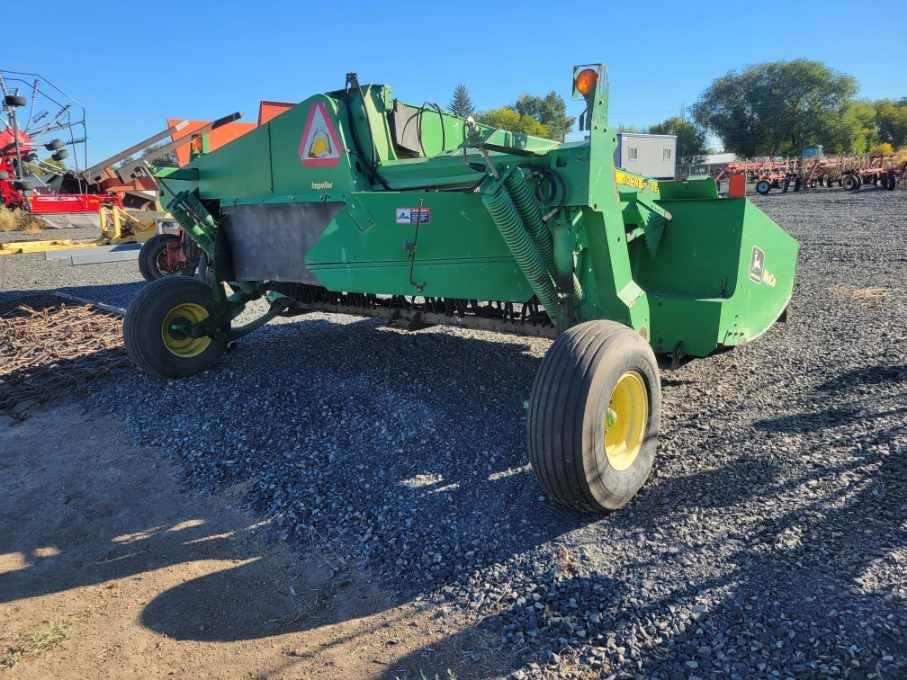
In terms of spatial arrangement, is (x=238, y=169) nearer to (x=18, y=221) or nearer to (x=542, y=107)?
(x=18, y=221)

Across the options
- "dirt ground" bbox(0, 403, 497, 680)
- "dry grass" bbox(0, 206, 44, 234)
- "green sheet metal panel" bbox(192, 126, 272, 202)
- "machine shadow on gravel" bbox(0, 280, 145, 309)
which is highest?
"dry grass" bbox(0, 206, 44, 234)

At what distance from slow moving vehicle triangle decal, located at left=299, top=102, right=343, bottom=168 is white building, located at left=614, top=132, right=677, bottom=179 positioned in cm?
2368

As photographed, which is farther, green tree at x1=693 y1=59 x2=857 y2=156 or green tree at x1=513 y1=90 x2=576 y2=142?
green tree at x1=513 y1=90 x2=576 y2=142

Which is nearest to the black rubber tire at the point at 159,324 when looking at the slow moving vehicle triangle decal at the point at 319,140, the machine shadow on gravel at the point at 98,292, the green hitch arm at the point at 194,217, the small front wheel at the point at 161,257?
the green hitch arm at the point at 194,217

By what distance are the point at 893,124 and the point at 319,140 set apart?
9002cm

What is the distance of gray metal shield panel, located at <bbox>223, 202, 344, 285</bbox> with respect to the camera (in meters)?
4.77

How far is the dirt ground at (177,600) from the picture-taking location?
8.07 ft

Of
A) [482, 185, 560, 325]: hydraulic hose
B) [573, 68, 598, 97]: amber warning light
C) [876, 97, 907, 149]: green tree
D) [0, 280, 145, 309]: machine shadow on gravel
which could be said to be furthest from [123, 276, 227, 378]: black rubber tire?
[876, 97, 907, 149]: green tree

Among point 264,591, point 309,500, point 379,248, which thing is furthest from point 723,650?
point 379,248

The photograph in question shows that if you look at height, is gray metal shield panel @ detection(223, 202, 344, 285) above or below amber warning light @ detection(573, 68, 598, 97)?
below

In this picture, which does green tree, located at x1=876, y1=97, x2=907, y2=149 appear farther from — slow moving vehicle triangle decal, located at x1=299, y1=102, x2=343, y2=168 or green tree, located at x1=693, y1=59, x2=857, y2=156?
slow moving vehicle triangle decal, located at x1=299, y1=102, x2=343, y2=168

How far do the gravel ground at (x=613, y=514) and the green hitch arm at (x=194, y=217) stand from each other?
1.14m

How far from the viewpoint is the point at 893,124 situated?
2950 inches

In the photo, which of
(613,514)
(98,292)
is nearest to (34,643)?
(613,514)
